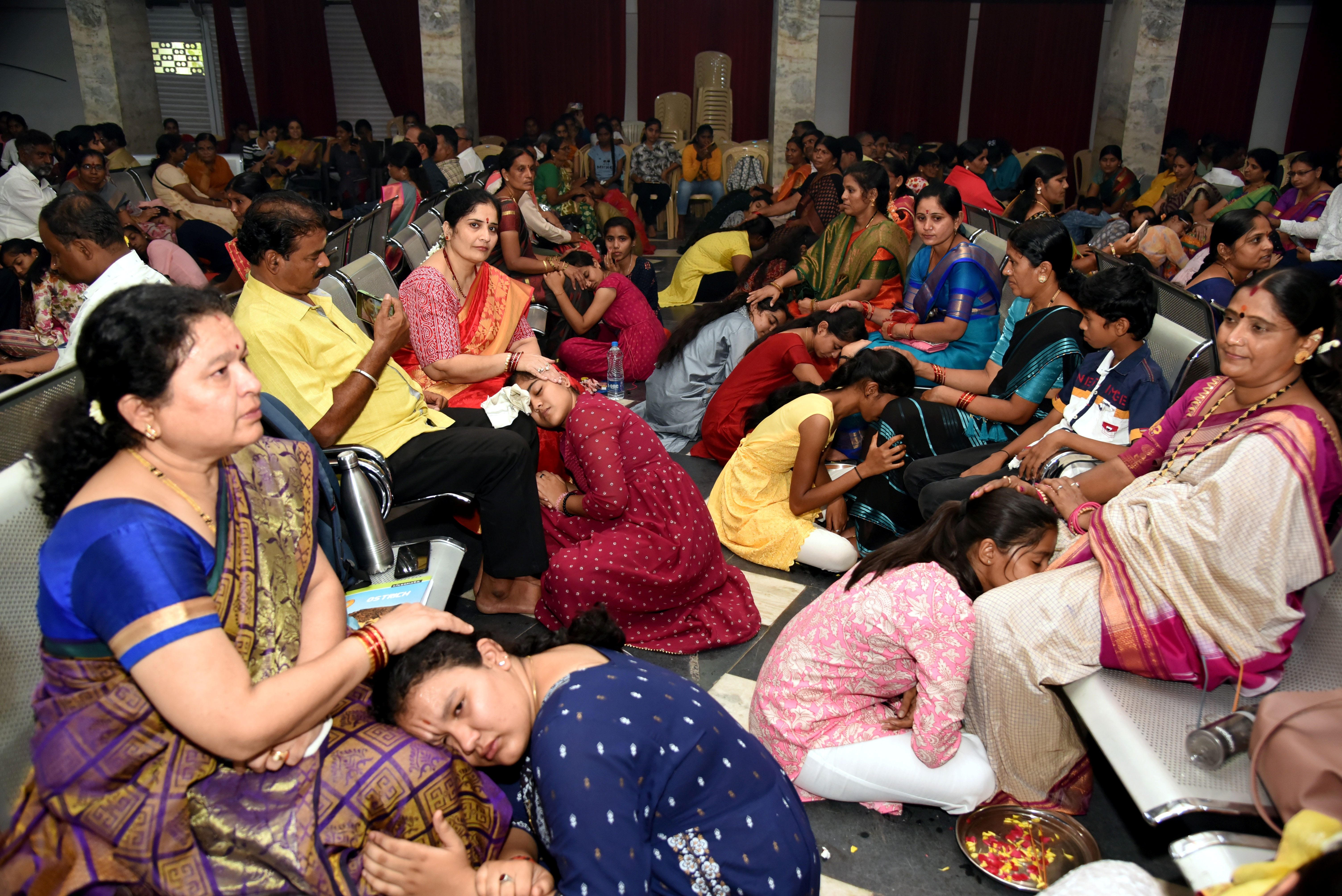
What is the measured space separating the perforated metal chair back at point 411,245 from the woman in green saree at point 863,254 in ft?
5.21

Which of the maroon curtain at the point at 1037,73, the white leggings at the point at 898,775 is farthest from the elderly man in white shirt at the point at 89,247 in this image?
the maroon curtain at the point at 1037,73

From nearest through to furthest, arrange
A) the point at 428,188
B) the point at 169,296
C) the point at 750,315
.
Answer: the point at 169,296 < the point at 750,315 < the point at 428,188

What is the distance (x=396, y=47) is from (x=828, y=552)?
38.4ft

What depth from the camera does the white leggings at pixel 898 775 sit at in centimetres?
175

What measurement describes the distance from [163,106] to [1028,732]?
14.6m

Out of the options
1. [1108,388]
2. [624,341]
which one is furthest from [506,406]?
[1108,388]

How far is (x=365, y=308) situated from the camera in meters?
2.96

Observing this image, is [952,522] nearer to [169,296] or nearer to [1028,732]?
[1028,732]

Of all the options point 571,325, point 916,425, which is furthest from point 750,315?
point 916,425

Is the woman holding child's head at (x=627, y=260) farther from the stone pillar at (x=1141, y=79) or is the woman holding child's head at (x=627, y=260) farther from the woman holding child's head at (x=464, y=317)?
the stone pillar at (x=1141, y=79)

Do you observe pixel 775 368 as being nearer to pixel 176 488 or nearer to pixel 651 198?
pixel 176 488

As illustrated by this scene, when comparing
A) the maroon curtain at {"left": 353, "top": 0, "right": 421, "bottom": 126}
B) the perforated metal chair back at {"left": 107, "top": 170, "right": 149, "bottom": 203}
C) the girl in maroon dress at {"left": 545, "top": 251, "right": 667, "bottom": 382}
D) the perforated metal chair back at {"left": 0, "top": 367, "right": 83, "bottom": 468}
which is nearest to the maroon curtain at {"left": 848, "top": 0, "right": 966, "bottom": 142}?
the maroon curtain at {"left": 353, "top": 0, "right": 421, "bottom": 126}

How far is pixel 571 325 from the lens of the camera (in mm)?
4594

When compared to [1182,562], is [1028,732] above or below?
below
